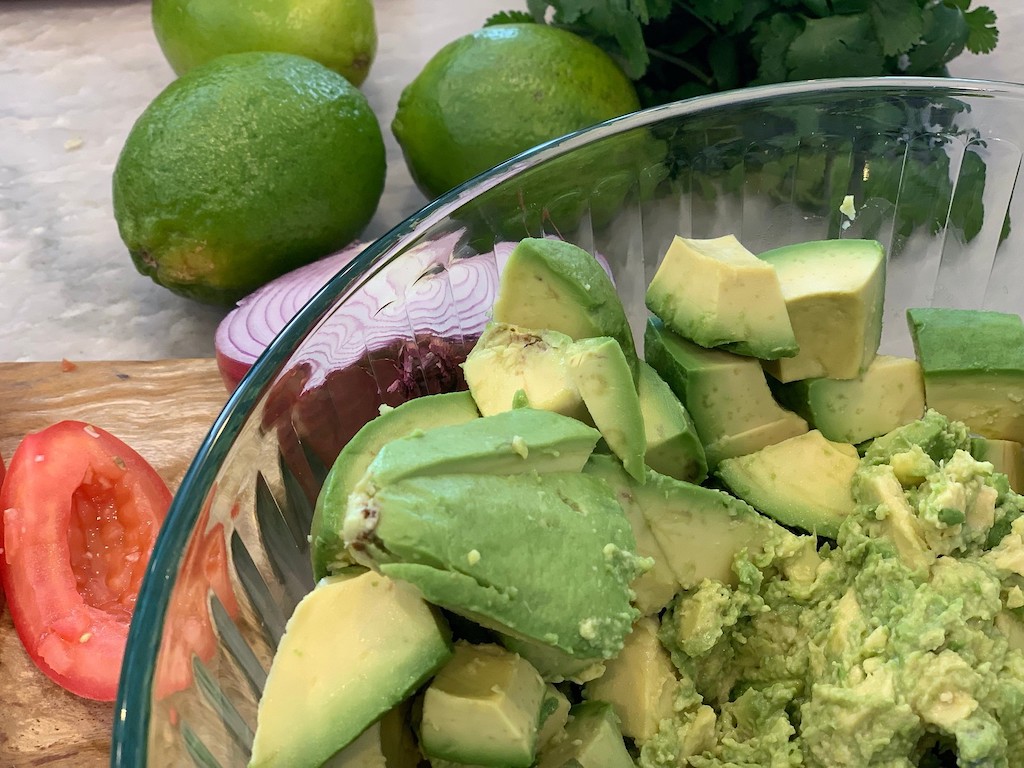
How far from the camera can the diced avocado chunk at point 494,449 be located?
1.69ft

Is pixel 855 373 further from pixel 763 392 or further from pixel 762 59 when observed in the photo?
pixel 762 59

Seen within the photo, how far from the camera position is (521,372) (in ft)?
2.12

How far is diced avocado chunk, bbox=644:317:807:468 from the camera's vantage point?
693mm

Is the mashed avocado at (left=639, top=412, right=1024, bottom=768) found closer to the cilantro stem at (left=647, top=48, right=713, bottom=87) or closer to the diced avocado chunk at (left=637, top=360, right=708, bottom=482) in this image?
the diced avocado chunk at (left=637, top=360, right=708, bottom=482)

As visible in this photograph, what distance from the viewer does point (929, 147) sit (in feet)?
2.86

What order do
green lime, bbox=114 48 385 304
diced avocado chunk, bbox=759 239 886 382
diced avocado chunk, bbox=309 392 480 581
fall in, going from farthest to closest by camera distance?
green lime, bbox=114 48 385 304
diced avocado chunk, bbox=759 239 886 382
diced avocado chunk, bbox=309 392 480 581

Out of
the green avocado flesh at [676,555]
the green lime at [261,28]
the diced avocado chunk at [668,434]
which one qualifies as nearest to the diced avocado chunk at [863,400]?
the green avocado flesh at [676,555]

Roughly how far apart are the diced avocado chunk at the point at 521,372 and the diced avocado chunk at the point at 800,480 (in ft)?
0.50

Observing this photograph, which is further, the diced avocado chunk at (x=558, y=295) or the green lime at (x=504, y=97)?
the green lime at (x=504, y=97)

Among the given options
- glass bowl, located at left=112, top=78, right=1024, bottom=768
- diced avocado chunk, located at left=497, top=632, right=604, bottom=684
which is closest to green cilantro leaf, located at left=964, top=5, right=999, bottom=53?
glass bowl, located at left=112, top=78, right=1024, bottom=768

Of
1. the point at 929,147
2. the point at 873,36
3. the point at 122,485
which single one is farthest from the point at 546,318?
the point at 873,36

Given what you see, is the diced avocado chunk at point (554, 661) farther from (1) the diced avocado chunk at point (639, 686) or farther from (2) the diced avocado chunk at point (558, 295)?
(2) the diced avocado chunk at point (558, 295)

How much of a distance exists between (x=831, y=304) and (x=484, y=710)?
1.31ft

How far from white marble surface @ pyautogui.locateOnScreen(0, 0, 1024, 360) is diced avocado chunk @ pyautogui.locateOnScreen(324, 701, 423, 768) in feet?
2.64
